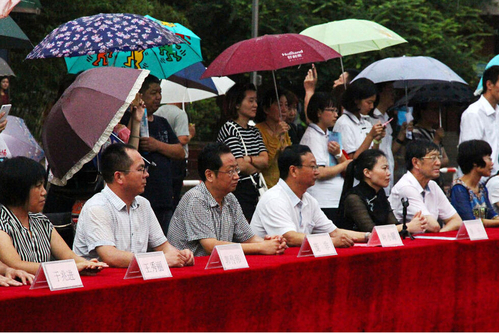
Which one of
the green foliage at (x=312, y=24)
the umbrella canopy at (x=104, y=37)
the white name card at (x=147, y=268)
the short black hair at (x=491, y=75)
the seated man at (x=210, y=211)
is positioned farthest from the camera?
the green foliage at (x=312, y=24)

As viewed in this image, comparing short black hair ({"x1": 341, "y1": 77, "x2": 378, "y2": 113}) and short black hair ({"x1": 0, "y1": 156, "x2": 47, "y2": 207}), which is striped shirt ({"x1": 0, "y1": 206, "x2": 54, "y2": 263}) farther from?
short black hair ({"x1": 341, "y1": 77, "x2": 378, "y2": 113})

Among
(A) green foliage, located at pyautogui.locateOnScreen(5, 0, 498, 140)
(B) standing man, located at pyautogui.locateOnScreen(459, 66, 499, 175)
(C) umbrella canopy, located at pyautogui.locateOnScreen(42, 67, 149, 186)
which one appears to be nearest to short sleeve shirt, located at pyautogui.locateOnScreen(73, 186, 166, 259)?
(C) umbrella canopy, located at pyautogui.locateOnScreen(42, 67, 149, 186)

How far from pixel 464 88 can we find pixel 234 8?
5.89m

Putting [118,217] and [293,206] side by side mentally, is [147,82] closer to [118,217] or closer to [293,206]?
[293,206]

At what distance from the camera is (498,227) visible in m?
5.26

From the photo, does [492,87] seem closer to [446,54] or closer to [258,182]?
[258,182]

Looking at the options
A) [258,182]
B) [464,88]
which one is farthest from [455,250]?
[464,88]

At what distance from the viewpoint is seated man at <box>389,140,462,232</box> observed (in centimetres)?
514

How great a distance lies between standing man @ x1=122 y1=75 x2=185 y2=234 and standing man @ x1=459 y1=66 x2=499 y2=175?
2.22 metres

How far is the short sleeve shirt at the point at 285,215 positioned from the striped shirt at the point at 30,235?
1336 mm

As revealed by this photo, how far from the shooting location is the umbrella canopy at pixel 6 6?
4.46m

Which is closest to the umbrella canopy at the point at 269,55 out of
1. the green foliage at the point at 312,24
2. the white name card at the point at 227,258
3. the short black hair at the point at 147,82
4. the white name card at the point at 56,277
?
the short black hair at the point at 147,82

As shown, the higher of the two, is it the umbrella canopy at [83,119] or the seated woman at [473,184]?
the umbrella canopy at [83,119]

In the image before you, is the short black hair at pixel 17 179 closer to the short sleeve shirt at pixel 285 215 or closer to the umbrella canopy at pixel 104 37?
the umbrella canopy at pixel 104 37
